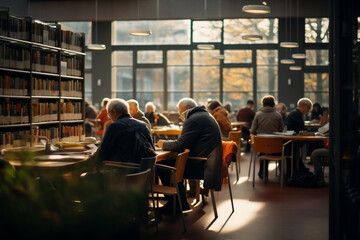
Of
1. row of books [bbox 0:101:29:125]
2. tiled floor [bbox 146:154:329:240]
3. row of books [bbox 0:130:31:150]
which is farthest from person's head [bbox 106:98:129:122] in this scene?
row of books [bbox 0:101:29:125]

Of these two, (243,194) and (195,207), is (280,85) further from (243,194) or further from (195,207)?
(195,207)

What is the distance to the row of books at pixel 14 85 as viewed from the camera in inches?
283

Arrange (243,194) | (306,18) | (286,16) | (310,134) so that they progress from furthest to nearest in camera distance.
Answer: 1. (306,18)
2. (286,16)
3. (310,134)
4. (243,194)

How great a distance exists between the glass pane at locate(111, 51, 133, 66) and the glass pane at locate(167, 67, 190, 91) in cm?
154

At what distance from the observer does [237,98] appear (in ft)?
60.7

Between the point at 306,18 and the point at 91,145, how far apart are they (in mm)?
14152

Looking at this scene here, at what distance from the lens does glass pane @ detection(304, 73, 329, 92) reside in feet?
58.8

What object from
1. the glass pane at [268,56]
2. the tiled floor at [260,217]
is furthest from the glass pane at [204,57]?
the tiled floor at [260,217]

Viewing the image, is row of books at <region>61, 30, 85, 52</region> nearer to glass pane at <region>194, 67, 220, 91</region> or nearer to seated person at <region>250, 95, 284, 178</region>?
seated person at <region>250, 95, 284, 178</region>

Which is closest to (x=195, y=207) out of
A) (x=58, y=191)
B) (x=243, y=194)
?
(x=243, y=194)

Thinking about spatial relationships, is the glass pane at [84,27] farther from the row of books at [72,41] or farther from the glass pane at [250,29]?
the row of books at [72,41]

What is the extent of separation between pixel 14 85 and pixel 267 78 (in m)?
12.2

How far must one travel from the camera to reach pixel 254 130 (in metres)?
8.71

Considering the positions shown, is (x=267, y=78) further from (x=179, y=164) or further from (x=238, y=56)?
(x=179, y=164)
